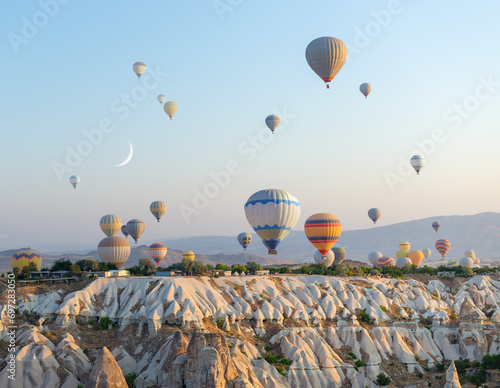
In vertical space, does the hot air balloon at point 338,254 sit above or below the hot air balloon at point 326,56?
below

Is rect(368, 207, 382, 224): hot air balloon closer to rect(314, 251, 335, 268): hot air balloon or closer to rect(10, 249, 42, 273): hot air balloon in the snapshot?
rect(314, 251, 335, 268): hot air balloon

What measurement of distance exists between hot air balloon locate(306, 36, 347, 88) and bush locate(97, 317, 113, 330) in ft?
134

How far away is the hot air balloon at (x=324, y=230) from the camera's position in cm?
9500

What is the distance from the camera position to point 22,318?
214 ft

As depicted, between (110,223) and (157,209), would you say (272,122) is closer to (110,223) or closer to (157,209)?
(157,209)

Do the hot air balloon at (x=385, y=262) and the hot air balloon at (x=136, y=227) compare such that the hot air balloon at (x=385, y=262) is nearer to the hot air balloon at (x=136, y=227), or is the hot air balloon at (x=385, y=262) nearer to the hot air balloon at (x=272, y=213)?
the hot air balloon at (x=136, y=227)

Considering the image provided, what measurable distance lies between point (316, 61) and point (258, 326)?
35483 mm

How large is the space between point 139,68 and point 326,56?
1448 inches

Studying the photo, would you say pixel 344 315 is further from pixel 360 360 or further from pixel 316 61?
pixel 316 61

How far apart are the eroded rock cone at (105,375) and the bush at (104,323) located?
11708 millimetres

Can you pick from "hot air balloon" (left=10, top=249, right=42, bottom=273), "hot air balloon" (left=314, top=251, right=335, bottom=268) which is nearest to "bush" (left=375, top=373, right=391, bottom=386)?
"hot air balloon" (left=10, top=249, right=42, bottom=273)

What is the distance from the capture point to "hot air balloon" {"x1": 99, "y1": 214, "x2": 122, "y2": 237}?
349 ft

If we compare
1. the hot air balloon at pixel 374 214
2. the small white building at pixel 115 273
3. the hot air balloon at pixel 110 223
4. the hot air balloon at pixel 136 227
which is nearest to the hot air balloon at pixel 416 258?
the hot air balloon at pixel 374 214

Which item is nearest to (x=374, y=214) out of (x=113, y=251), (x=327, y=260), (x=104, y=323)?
(x=327, y=260)
